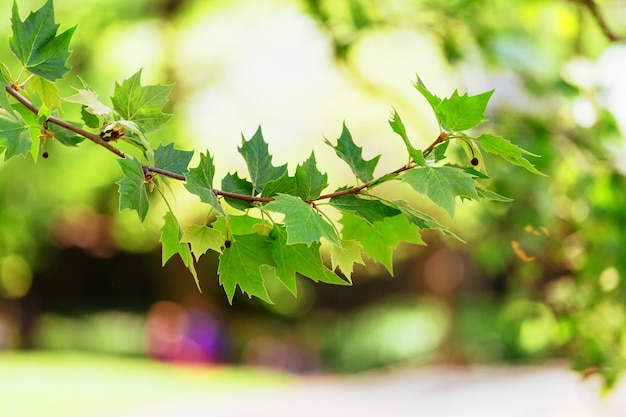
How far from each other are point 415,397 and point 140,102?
786 centimetres

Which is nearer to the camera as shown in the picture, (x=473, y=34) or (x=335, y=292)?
(x=473, y=34)

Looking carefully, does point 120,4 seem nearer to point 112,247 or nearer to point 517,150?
point 112,247

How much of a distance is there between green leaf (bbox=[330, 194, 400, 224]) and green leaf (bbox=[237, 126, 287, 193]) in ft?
0.22

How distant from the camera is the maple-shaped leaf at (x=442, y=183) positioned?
24.5 inches

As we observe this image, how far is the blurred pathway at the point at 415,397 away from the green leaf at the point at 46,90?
554 cm

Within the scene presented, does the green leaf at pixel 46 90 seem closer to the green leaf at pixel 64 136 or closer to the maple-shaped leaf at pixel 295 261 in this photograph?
the green leaf at pixel 64 136

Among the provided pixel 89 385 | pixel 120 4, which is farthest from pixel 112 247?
pixel 120 4

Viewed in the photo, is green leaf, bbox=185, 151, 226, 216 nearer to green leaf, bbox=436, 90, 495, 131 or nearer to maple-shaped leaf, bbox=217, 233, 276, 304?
maple-shaped leaf, bbox=217, 233, 276, 304

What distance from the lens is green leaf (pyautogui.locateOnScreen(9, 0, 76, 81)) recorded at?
741 millimetres

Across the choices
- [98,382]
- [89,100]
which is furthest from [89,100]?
[98,382]

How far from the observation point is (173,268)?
35.3 feet

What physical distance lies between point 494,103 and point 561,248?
62 cm

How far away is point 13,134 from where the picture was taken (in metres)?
0.69

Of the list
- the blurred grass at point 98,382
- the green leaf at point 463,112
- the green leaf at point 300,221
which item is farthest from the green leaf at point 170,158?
the blurred grass at point 98,382
